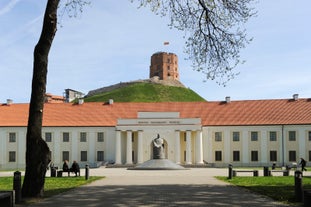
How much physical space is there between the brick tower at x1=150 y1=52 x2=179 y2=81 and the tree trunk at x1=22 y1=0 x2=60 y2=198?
118122 millimetres

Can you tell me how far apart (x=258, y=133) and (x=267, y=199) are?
4833 cm

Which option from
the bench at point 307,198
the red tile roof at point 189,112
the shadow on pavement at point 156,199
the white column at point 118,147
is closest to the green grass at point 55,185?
the shadow on pavement at point 156,199

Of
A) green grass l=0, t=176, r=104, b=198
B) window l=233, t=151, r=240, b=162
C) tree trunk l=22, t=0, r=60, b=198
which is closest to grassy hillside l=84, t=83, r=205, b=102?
window l=233, t=151, r=240, b=162

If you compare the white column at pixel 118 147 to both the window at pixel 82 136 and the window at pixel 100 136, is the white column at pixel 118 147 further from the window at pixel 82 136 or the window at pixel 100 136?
the window at pixel 82 136

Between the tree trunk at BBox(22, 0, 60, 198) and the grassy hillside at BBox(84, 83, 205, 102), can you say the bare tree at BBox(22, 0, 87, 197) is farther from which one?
the grassy hillside at BBox(84, 83, 205, 102)

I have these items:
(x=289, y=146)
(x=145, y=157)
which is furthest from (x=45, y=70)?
(x=289, y=146)

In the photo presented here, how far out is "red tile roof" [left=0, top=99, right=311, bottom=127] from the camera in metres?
64.2

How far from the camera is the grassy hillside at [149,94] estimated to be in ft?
380

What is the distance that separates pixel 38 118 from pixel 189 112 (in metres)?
51.9

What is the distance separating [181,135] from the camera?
65.1 meters

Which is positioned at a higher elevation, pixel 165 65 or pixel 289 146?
pixel 165 65

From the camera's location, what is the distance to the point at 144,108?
2756 inches

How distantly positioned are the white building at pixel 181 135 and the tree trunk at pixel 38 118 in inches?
1773

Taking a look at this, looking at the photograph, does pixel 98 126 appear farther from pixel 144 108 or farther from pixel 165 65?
pixel 165 65
